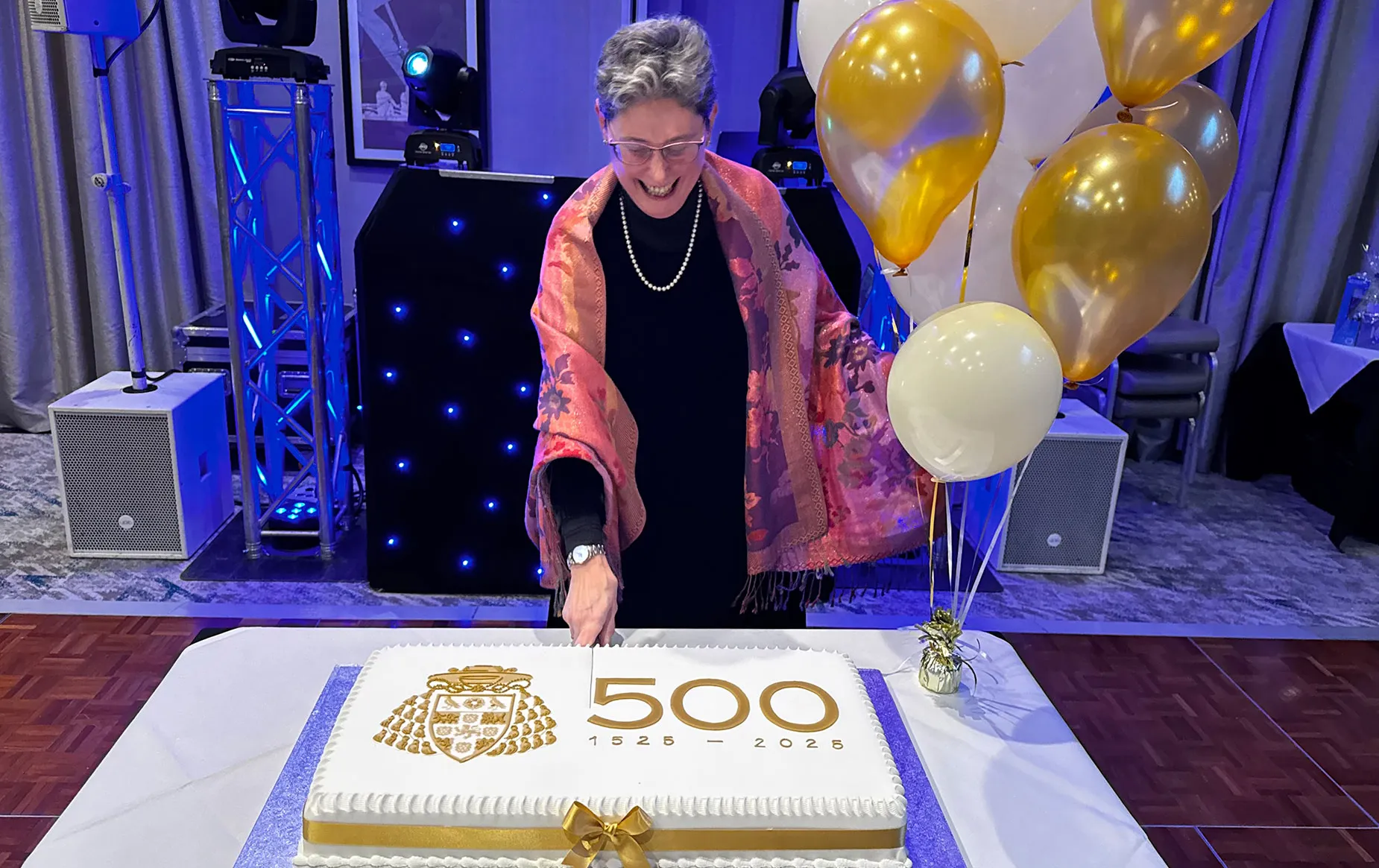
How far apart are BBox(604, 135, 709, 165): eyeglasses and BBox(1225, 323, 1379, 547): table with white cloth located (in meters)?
3.39

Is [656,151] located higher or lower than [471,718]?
higher

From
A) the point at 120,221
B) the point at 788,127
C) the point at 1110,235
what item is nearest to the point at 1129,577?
the point at 788,127

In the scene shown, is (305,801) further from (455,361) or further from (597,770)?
(455,361)

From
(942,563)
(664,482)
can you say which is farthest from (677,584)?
(942,563)

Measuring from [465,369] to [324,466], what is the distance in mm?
713

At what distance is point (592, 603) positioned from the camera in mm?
1194

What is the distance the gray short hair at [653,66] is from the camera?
4.03 ft

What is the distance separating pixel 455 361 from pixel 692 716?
198cm

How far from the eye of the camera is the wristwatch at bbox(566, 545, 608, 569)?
1.21m

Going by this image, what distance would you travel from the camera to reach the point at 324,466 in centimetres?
315

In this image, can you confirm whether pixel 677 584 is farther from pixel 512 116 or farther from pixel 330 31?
pixel 330 31

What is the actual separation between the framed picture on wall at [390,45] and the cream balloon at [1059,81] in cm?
341

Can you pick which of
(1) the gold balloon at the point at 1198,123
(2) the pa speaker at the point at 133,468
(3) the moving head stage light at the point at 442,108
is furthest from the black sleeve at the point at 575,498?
(2) the pa speaker at the point at 133,468

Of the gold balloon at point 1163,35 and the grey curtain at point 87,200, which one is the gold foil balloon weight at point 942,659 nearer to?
the gold balloon at point 1163,35
